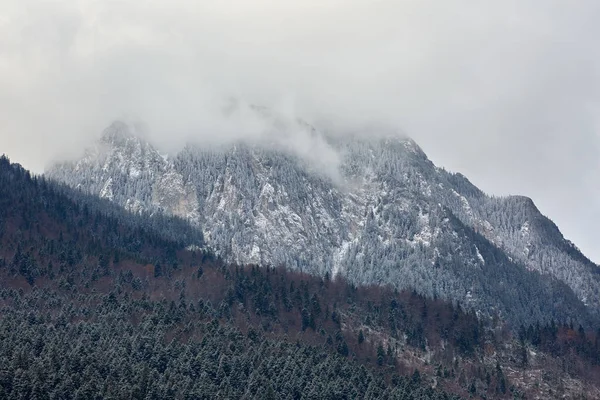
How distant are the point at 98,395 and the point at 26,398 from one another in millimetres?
14557

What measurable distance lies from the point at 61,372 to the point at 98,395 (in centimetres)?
918

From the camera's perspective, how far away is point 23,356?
646ft

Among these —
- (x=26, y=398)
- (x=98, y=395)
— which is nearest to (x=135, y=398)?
(x=98, y=395)

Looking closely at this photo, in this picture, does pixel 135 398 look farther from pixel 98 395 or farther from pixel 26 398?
pixel 26 398

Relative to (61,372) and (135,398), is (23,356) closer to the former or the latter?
(61,372)

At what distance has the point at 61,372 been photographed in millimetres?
196875

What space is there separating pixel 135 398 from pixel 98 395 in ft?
27.7

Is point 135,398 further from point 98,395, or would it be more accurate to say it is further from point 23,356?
point 23,356

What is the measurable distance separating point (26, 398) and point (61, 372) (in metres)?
11.9

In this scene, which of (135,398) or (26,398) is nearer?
(26,398)

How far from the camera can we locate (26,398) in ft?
611

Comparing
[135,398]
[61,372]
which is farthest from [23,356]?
[135,398]
